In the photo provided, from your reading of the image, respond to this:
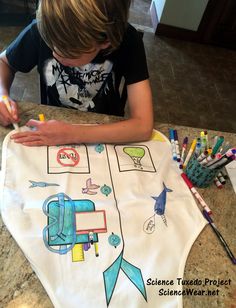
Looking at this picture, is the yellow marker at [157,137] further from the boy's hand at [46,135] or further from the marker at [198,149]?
the boy's hand at [46,135]

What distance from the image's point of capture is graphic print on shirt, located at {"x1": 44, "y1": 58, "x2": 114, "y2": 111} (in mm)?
913

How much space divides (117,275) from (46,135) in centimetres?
38

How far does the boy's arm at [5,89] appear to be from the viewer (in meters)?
0.77

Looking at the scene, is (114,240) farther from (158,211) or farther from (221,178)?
(221,178)

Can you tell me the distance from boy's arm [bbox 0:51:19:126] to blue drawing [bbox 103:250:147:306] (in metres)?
0.44

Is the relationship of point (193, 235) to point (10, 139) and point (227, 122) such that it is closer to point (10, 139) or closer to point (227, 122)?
point (10, 139)

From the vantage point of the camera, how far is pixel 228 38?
294cm

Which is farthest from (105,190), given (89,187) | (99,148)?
(99,148)

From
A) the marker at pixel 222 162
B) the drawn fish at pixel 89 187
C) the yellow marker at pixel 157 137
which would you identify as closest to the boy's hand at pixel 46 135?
the drawn fish at pixel 89 187

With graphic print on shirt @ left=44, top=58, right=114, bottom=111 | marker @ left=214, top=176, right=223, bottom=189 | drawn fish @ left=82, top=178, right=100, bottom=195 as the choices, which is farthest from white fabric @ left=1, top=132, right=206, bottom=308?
graphic print on shirt @ left=44, top=58, right=114, bottom=111

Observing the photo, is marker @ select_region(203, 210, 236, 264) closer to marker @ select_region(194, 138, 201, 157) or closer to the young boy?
marker @ select_region(194, 138, 201, 157)

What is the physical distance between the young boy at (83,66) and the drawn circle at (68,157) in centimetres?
2

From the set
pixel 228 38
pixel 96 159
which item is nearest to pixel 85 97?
pixel 96 159

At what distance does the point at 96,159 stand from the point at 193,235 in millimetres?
291
